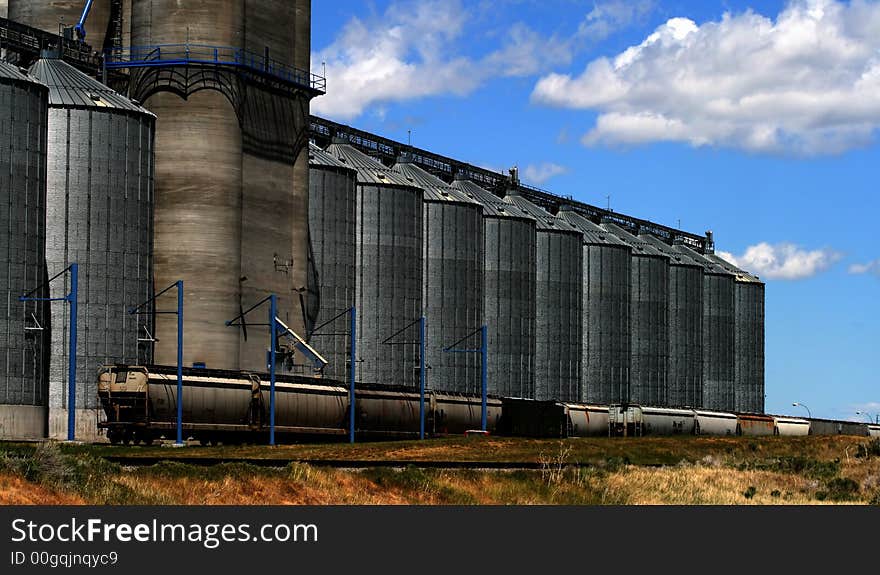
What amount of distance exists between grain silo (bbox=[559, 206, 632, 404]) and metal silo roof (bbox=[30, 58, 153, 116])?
60.3 m

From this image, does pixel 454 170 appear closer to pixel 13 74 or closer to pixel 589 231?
pixel 589 231

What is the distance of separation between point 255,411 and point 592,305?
65.8 metres

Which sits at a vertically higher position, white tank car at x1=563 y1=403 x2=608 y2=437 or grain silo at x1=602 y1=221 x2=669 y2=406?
grain silo at x1=602 y1=221 x2=669 y2=406

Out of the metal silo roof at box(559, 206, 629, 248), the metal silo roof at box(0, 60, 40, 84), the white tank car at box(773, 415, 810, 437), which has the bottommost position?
the white tank car at box(773, 415, 810, 437)

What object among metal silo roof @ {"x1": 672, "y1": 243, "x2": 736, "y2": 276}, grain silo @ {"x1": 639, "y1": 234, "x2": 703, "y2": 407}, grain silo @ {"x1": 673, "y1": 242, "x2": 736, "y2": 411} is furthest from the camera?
metal silo roof @ {"x1": 672, "y1": 243, "x2": 736, "y2": 276}

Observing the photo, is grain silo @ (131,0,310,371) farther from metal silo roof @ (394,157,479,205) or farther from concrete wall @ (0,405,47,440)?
metal silo roof @ (394,157,479,205)

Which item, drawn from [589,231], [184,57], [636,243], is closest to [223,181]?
[184,57]

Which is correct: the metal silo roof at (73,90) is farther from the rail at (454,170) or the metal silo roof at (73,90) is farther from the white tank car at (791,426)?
the white tank car at (791,426)

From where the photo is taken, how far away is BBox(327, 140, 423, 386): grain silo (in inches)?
4085

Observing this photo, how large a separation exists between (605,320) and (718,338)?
25.9 metres

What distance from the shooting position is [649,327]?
144 meters

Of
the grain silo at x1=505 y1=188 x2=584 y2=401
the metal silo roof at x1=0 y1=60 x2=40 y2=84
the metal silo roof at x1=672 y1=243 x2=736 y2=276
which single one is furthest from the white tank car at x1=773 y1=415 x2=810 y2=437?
the metal silo roof at x1=0 y1=60 x2=40 y2=84
